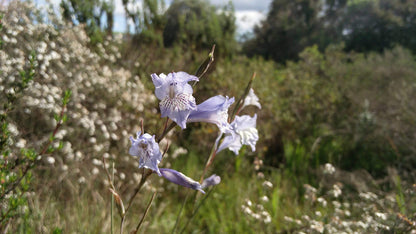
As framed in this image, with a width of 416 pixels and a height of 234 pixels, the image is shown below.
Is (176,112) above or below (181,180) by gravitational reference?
above

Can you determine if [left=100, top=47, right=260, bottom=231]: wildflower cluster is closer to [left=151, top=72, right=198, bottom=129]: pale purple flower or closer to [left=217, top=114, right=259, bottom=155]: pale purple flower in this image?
[left=151, top=72, right=198, bottom=129]: pale purple flower

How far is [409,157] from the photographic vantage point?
4.12 m

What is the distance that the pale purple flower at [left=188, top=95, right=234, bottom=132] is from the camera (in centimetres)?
100

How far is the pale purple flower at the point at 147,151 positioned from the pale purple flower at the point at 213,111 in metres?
0.16

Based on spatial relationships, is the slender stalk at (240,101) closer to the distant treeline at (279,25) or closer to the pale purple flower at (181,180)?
the pale purple flower at (181,180)

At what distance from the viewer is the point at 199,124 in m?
5.21

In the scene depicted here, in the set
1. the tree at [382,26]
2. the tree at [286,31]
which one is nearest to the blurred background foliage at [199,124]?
the tree at [286,31]

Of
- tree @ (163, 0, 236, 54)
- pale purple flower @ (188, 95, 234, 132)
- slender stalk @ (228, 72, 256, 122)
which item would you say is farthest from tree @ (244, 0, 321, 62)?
pale purple flower @ (188, 95, 234, 132)

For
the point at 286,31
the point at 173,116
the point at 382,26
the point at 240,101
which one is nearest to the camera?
the point at 173,116

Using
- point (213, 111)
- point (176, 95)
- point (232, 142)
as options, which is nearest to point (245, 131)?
point (232, 142)

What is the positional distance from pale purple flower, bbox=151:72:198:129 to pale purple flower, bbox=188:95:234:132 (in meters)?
0.06

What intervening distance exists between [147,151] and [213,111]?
236 millimetres

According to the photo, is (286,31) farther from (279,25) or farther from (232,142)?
(232,142)

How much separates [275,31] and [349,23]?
5384mm
